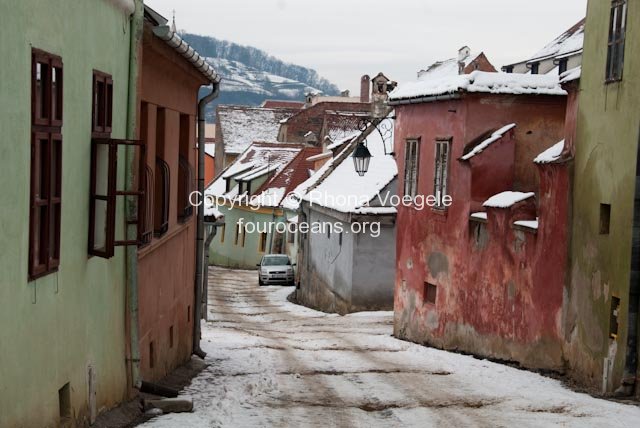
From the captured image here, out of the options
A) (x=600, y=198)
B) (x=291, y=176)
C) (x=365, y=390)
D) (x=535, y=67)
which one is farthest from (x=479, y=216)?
(x=291, y=176)

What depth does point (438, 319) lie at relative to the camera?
2062 cm

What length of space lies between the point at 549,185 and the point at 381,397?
460 centimetres

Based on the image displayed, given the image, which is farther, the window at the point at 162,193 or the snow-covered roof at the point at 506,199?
the snow-covered roof at the point at 506,199

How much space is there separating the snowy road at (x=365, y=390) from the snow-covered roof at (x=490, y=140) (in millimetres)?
3657

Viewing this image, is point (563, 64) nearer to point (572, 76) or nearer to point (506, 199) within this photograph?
point (506, 199)

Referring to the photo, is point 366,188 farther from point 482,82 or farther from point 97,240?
point 97,240

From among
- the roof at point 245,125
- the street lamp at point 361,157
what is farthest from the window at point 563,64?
the roof at point 245,125

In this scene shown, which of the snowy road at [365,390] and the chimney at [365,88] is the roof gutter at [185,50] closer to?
the snowy road at [365,390]

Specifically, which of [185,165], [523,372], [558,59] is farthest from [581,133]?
[558,59]

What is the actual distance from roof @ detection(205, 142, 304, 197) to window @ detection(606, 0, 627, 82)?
140ft

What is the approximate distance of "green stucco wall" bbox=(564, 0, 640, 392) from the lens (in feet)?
39.2

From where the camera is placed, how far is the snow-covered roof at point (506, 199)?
16.1 meters

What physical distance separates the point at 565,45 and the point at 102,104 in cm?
3006

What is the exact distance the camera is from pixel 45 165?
23.7 feet
